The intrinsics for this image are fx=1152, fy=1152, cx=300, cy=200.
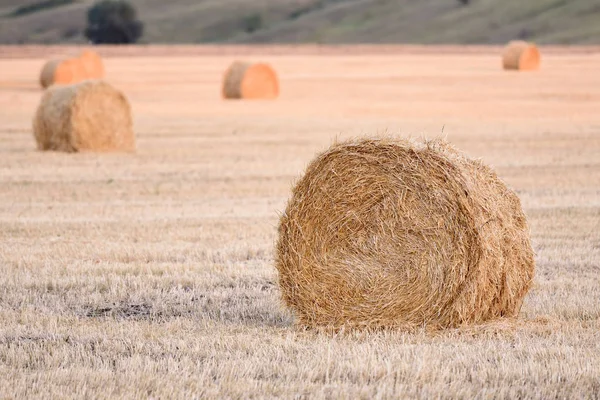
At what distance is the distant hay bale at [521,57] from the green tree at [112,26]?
63879mm

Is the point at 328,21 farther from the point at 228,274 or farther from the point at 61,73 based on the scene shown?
the point at 228,274

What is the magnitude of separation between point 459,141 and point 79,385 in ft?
57.6

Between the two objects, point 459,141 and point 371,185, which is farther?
point 459,141

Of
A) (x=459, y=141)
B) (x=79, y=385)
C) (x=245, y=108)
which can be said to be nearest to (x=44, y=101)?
(x=459, y=141)

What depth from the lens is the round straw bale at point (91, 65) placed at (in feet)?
137

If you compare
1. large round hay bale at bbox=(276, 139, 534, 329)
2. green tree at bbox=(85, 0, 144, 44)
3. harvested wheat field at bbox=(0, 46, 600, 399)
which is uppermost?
green tree at bbox=(85, 0, 144, 44)

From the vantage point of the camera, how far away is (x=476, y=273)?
8242mm

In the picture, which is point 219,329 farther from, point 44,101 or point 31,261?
point 44,101

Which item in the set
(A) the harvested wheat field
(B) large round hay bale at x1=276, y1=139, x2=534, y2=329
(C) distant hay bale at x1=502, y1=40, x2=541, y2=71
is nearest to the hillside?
(C) distant hay bale at x1=502, y1=40, x2=541, y2=71

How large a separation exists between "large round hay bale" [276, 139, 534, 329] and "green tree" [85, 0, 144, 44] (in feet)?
331

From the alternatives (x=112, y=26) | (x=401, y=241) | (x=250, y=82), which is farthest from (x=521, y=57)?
(x=112, y=26)

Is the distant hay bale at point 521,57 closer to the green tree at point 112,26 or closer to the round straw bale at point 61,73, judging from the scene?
the round straw bale at point 61,73

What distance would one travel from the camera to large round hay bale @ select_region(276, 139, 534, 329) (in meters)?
8.32

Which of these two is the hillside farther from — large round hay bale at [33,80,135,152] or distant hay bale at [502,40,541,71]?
large round hay bale at [33,80,135,152]
